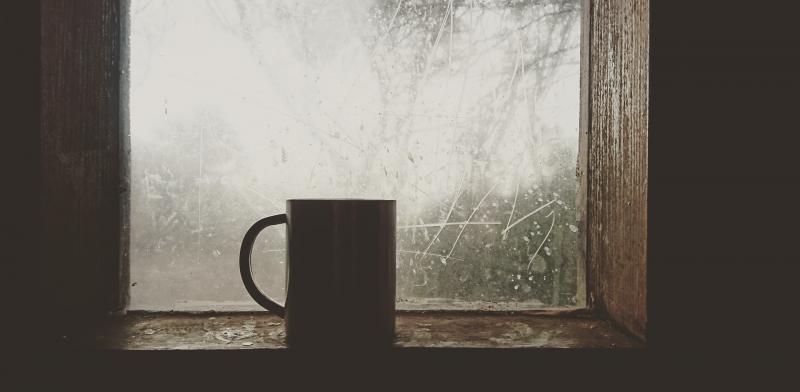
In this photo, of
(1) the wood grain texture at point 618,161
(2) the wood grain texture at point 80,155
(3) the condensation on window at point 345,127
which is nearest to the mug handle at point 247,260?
(3) the condensation on window at point 345,127

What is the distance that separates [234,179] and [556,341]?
54cm

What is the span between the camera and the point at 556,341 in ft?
2.31

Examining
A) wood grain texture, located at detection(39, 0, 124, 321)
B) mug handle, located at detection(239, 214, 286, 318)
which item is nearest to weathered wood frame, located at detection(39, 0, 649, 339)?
wood grain texture, located at detection(39, 0, 124, 321)

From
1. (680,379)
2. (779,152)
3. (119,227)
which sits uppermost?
(779,152)

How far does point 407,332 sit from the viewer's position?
2.43ft

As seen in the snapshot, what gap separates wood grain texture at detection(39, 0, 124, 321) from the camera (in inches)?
27.6

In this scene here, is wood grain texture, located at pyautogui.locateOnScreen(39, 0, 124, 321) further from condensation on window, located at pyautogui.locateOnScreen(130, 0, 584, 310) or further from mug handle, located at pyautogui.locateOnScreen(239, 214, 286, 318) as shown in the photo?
mug handle, located at pyautogui.locateOnScreen(239, 214, 286, 318)

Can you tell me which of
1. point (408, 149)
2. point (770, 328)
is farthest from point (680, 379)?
point (408, 149)

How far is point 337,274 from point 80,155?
438 mm

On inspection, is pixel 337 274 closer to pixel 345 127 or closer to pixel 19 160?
pixel 345 127

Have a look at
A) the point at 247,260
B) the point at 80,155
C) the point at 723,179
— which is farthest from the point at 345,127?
the point at 723,179

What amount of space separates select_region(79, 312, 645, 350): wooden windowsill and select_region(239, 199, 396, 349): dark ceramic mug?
6cm

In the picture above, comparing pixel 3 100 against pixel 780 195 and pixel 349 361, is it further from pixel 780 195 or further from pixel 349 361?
pixel 780 195

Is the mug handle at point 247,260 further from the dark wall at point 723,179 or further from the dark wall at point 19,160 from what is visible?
the dark wall at point 723,179
